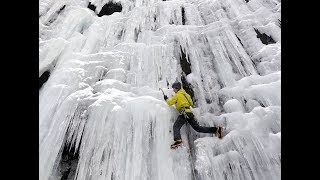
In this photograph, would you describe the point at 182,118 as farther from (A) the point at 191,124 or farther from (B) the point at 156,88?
(B) the point at 156,88

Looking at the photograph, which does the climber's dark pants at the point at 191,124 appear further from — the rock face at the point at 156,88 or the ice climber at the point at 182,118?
the rock face at the point at 156,88

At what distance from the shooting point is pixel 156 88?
705cm

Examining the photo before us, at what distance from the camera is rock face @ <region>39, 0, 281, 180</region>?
213 inches

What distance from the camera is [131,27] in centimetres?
912

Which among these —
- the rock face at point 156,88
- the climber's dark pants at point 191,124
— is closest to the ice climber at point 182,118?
the climber's dark pants at point 191,124

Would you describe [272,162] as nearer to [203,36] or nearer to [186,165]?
[186,165]

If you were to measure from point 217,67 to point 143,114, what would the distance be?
7.13ft

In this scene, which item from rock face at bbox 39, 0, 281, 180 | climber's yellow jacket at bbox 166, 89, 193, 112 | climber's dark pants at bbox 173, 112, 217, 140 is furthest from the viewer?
climber's yellow jacket at bbox 166, 89, 193, 112

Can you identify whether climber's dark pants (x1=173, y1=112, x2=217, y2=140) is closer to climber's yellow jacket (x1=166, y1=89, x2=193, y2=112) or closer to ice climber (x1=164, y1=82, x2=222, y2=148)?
ice climber (x1=164, y1=82, x2=222, y2=148)

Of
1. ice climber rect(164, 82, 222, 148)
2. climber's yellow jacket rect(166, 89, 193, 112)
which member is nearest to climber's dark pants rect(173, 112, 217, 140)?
ice climber rect(164, 82, 222, 148)

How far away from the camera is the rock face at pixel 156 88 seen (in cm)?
541

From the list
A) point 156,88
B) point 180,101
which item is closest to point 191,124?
point 180,101

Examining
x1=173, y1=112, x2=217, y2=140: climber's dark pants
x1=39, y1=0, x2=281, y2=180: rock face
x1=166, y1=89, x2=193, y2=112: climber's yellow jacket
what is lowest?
x1=39, y1=0, x2=281, y2=180: rock face
